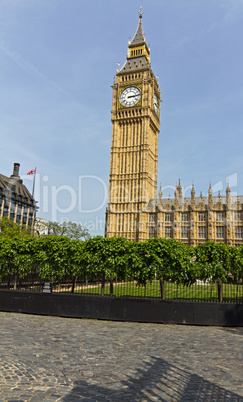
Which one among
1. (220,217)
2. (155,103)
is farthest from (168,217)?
(155,103)

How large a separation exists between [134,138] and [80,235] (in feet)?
121

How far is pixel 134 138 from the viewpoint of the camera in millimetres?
81500

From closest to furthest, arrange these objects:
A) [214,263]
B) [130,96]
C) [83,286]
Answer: [214,263] → [83,286] → [130,96]

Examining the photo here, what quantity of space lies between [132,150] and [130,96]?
15190 millimetres

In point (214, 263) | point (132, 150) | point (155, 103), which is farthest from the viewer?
point (155, 103)

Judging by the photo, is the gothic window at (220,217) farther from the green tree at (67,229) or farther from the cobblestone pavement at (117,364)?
the cobblestone pavement at (117,364)

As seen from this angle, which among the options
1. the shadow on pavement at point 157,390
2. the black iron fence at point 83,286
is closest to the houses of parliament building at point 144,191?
the black iron fence at point 83,286

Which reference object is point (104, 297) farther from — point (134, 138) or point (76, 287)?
point (134, 138)

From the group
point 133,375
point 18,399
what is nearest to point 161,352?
point 133,375

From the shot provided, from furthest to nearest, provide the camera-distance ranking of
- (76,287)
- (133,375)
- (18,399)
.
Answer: (76,287), (133,375), (18,399)

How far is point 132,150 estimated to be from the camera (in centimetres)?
8119

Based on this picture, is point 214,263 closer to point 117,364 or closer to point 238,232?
point 117,364

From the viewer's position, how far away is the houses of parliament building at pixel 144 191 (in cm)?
6981

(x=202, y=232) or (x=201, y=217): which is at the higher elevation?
(x=201, y=217)
